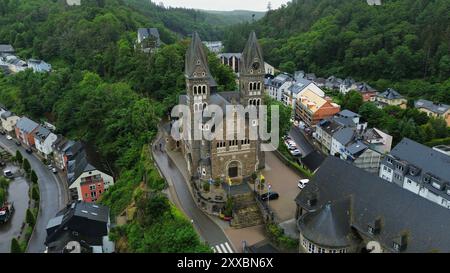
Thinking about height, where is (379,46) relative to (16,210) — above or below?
above

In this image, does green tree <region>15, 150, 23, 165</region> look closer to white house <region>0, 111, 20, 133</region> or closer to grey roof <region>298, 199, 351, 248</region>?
white house <region>0, 111, 20, 133</region>

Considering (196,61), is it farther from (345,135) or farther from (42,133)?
(42,133)

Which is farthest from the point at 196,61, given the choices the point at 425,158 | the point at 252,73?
the point at 425,158

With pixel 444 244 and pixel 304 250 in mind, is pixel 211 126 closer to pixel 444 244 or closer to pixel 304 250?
pixel 304 250

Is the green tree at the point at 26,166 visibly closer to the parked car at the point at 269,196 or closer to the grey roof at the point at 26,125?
the grey roof at the point at 26,125

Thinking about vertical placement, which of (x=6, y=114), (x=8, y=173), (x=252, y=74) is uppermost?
(x=252, y=74)
